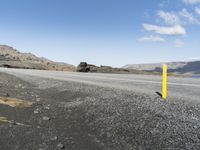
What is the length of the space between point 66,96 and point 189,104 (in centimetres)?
516

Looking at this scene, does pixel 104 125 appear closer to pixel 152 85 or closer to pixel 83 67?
pixel 152 85

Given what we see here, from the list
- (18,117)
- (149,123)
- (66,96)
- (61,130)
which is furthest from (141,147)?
(66,96)

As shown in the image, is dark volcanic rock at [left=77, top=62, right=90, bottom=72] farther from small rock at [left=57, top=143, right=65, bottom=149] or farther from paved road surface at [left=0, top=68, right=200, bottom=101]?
small rock at [left=57, top=143, right=65, bottom=149]

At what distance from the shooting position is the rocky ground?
4336 millimetres

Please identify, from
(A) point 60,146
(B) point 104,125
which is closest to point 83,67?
(B) point 104,125

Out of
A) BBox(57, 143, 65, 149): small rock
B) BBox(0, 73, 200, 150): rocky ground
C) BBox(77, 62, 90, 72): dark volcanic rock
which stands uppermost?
BBox(77, 62, 90, 72): dark volcanic rock

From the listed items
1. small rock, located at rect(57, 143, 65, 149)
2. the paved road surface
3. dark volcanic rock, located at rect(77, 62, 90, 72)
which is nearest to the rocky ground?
small rock, located at rect(57, 143, 65, 149)

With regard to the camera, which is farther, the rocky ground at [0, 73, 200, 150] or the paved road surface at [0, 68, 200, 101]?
the paved road surface at [0, 68, 200, 101]

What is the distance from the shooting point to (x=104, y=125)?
529 cm

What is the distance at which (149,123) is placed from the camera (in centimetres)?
501

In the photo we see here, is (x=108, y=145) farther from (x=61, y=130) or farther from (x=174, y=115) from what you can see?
(x=174, y=115)

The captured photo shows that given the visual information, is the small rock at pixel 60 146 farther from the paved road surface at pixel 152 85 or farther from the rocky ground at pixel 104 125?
the paved road surface at pixel 152 85

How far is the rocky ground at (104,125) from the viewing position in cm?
434

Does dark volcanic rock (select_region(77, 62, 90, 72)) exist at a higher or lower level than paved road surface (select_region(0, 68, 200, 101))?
higher
